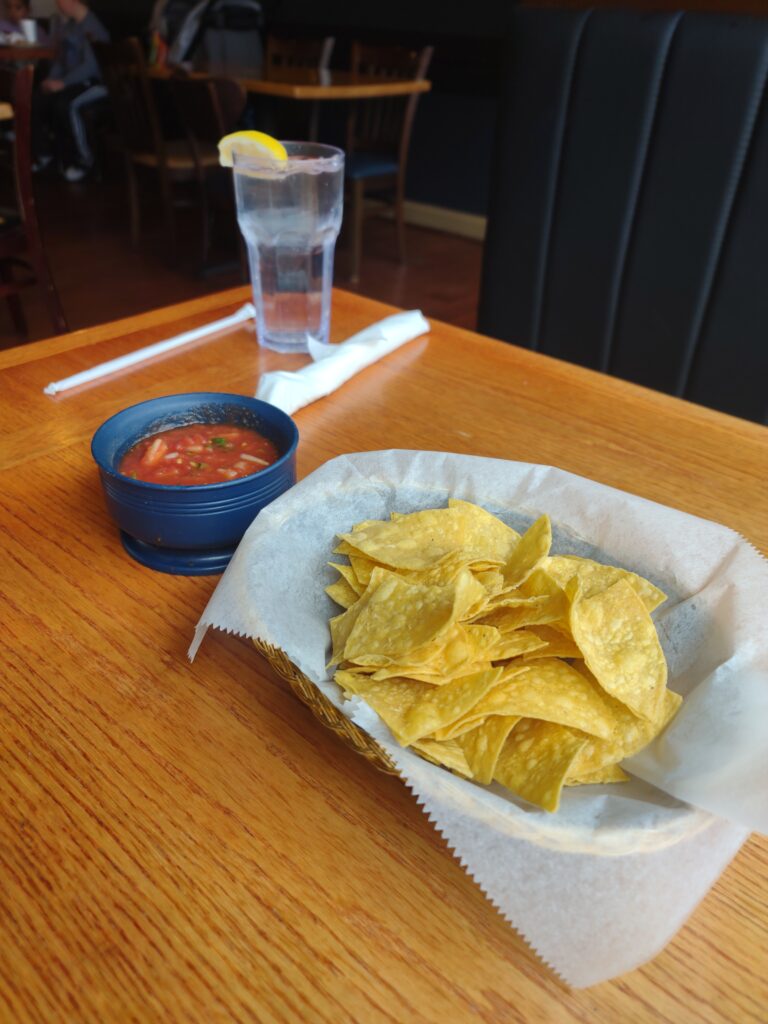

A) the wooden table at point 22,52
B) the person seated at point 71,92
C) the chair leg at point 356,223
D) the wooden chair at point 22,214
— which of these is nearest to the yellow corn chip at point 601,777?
the wooden chair at point 22,214

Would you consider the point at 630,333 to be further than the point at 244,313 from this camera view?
Yes

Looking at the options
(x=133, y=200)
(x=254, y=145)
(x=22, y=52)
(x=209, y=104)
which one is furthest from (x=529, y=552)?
(x=22, y=52)

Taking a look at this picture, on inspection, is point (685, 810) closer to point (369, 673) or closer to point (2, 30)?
point (369, 673)

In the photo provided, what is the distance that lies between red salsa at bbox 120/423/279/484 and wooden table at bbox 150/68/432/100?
309cm

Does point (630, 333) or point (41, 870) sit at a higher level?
point (41, 870)

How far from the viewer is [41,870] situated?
481 mm

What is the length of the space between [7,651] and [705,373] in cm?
144

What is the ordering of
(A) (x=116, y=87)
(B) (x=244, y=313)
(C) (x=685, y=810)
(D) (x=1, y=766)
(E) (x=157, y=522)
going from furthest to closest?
(A) (x=116, y=87), (B) (x=244, y=313), (E) (x=157, y=522), (D) (x=1, y=766), (C) (x=685, y=810)

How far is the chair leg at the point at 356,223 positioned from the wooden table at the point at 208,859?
3.27 meters

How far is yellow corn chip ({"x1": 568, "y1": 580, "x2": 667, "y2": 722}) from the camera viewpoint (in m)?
0.53

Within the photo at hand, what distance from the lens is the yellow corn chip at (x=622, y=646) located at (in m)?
0.53

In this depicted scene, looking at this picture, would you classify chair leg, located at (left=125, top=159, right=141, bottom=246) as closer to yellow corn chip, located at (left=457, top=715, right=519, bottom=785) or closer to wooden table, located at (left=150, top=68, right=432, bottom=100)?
wooden table, located at (left=150, top=68, right=432, bottom=100)

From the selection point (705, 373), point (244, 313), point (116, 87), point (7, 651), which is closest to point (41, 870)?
point (7, 651)

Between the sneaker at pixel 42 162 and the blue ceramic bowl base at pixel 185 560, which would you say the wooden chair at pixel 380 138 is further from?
the blue ceramic bowl base at pixel 185 560
